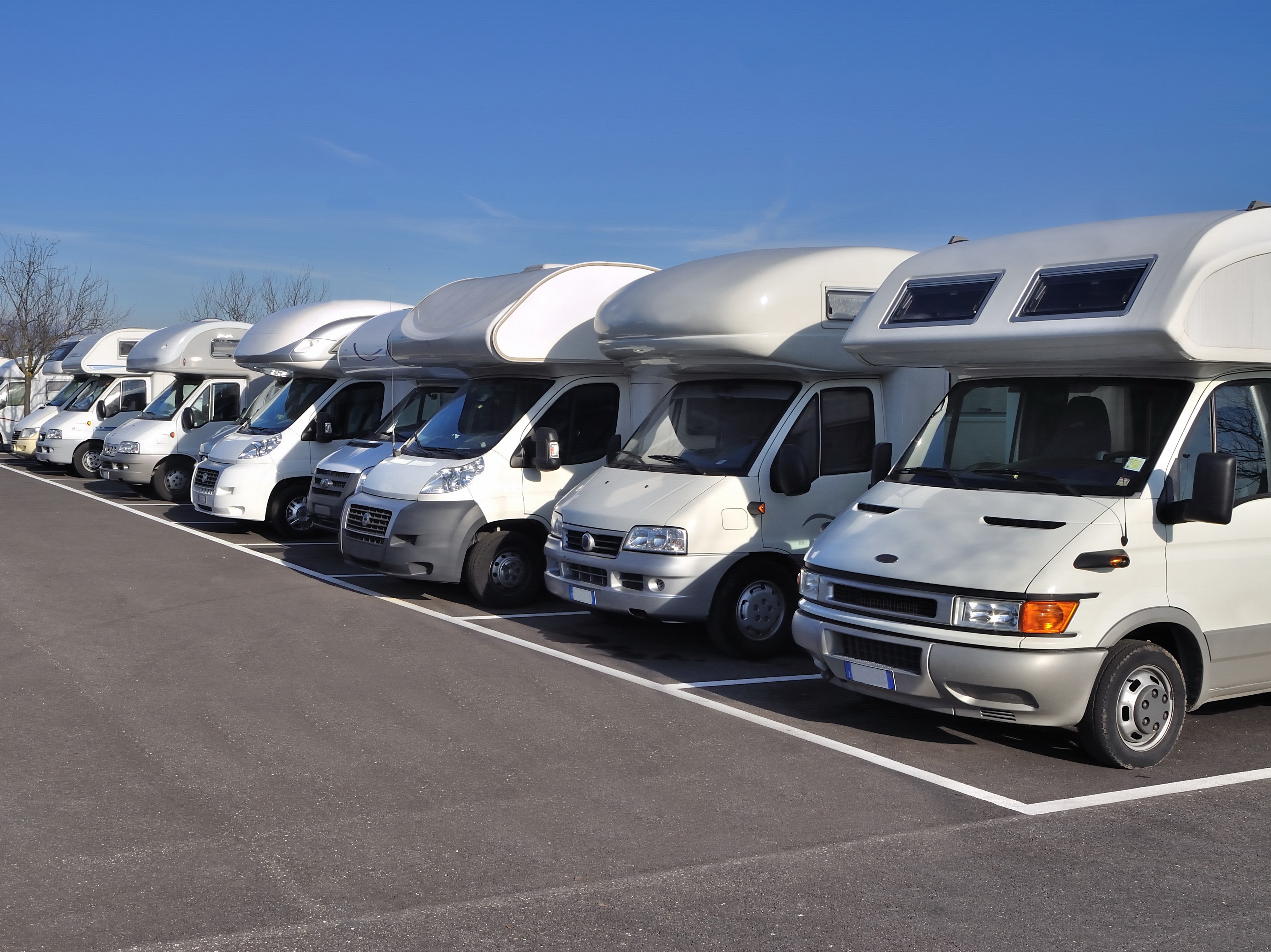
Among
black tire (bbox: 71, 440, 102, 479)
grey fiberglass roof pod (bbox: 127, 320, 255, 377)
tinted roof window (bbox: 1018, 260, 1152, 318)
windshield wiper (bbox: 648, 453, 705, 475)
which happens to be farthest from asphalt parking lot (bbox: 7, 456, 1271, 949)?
A: black tire (bbox: 71, 440, 102, 479)

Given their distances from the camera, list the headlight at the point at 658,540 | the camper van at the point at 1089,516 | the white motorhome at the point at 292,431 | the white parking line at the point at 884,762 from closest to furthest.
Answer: the white parking line at the point at 884,762 → the camper van at the point at 1089,516 → the headlight at the point at 658,540 → the white motorhome at the point at 292,431

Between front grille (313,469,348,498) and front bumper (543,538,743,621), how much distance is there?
17.5 ft

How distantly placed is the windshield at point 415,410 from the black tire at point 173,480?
6575mm

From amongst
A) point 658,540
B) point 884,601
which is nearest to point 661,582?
point 658,540

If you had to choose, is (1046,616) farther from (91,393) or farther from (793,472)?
(91,393)

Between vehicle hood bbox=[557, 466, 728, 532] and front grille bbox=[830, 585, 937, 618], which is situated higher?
vehicle hood bbox=[557, 466, 728, 532]

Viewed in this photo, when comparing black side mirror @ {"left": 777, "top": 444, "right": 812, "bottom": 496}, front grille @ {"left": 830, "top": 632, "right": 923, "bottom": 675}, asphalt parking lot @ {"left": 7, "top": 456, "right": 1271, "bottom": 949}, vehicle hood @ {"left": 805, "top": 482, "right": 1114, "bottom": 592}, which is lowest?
asphalt parking lot @ {"left": 7, "top": 456, "right": 1271, "bottom": 949}

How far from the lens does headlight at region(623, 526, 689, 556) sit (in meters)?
9.06

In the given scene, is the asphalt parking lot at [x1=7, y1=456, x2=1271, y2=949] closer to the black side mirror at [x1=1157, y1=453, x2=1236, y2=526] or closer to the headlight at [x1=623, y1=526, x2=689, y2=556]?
the headlight at [x1=623, y1=526, x2=689, y2=556]

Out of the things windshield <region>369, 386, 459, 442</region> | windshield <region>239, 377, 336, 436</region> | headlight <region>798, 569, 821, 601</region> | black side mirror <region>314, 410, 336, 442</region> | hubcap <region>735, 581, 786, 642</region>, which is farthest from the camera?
windshield <region>239, 377, 336, 436</region>

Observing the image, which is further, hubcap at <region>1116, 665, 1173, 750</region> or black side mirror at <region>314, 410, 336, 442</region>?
black side mirror at <region>314, 410, 336, 442</region>

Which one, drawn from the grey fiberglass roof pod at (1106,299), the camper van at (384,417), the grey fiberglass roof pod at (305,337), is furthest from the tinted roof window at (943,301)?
the grey fiberglass roof pod at (305,337)

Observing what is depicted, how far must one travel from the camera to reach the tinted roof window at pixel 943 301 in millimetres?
7473

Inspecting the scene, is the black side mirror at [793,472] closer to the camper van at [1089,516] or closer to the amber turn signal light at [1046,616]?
the camper van at [1089,516]
